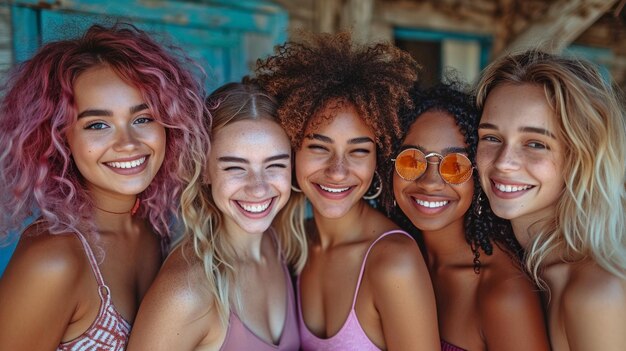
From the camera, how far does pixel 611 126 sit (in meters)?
2.42

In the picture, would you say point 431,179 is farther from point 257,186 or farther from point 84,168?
point 84,168

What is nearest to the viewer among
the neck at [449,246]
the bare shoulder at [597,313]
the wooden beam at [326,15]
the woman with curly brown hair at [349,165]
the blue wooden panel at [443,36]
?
the bare shoulder at [597,313]

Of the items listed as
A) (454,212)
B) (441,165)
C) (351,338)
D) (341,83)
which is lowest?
(351,338)

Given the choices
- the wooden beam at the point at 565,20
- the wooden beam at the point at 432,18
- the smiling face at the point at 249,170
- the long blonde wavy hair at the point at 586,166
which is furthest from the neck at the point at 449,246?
the wooden beam at the point at 432,18

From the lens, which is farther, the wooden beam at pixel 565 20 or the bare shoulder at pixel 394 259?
the wooden beam at pixel 565 20

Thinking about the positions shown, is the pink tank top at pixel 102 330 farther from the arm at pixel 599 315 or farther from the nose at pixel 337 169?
the arm at pixel 599 315

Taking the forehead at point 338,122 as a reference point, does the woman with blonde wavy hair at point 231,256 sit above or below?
below

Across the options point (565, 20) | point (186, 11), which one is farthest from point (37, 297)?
point (565, 20)

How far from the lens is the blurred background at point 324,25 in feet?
10.9

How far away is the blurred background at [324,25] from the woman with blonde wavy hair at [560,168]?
29 centimetres

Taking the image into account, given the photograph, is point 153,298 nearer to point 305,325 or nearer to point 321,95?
point 305,325

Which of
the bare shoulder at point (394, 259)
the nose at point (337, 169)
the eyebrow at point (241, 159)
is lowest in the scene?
the bare shoulder at point (394, 259)

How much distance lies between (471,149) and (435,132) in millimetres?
182

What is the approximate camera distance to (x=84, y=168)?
8.15ft
